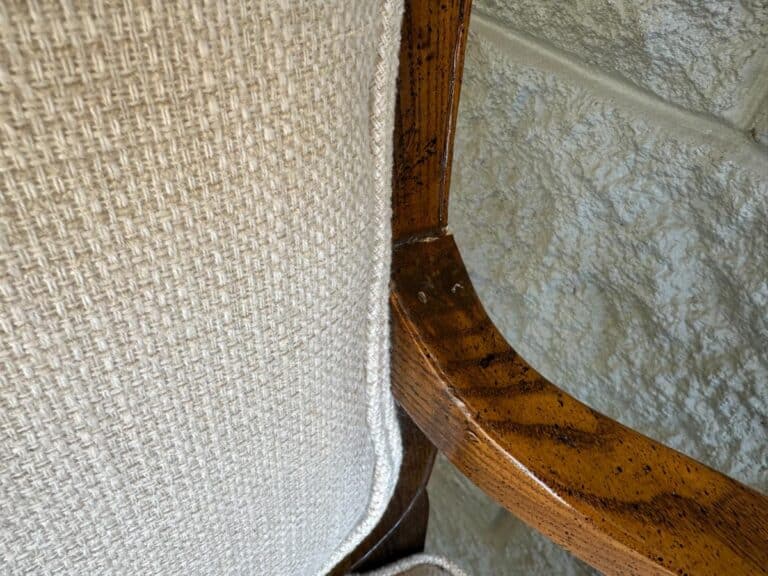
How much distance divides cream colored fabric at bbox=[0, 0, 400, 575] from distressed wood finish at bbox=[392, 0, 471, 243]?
3cm

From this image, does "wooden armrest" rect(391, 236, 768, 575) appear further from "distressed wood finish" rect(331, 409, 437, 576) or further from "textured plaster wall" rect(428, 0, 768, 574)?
"textured plaster wall" rect(428, 0, 768, 574)

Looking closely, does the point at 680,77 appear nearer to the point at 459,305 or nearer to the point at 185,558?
the point at 459,305

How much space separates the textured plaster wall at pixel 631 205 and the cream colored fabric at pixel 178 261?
30 cm

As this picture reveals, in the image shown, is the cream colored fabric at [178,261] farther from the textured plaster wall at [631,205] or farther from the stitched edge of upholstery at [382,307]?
the textured plaster wall at [631,205]

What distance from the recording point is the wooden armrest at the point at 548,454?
10.7 inches

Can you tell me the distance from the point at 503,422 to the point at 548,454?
0.08 feet

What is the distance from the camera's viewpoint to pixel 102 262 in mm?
180

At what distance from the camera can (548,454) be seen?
0.29 m

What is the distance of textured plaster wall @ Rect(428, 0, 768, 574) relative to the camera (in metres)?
0.45

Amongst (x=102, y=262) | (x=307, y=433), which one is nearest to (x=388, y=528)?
(x=307, y=433)

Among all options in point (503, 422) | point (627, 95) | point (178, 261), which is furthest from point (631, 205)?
point (178, 261)

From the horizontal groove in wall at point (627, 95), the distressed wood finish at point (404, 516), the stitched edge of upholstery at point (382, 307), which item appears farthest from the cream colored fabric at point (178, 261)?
the horizontal groove in wall at point (627, 95)

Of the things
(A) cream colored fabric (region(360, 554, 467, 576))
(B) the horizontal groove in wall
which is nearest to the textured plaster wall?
(B) the horizontal groove in wall

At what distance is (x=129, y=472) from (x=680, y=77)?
434mm
